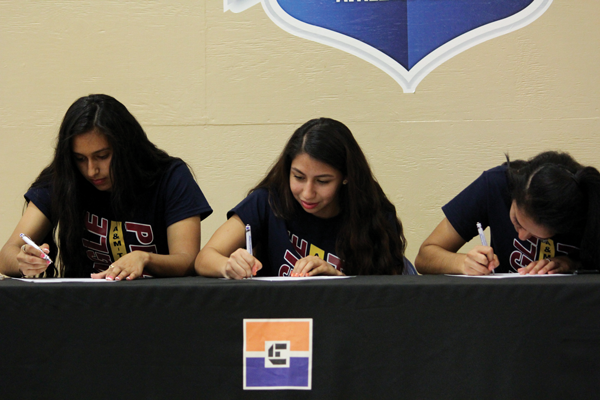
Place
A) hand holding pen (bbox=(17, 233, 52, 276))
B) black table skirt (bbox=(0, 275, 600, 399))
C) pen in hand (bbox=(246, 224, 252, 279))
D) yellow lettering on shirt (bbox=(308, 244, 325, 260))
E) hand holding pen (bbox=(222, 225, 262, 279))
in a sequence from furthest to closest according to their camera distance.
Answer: yellow lettering on shirt (bbox=(308, 244, 325, 260))
pen in hand (bbox=(246, 224, 252, 279))
hand holding pen (bbox=(17, 233, 52, 276))
hand holding pen (bbox=(222, 225, 262, 279))
black table skirt (bbox=(0, 275, 600, 399))

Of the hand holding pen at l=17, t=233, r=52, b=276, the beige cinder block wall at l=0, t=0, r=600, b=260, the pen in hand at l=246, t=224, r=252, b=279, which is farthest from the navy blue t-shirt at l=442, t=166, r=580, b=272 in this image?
the hand holding pen at l=17, t=233, r=52, b=276

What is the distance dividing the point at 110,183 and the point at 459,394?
122 centimetres

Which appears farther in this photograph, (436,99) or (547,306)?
(436,99)

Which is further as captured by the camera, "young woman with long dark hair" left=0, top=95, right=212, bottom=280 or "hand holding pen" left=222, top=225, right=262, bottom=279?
"young woman with long dark hair" left=0, top=95, right=212, bottom=280

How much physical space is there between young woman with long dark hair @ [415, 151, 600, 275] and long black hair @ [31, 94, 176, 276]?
99 centimetres

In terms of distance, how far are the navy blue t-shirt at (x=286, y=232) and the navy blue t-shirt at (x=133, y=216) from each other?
16 centimetres

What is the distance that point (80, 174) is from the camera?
183 centimetres

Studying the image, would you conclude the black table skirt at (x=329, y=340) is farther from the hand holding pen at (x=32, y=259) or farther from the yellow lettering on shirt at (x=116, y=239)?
the yellow lettering on shirt at (x=116, y=239)

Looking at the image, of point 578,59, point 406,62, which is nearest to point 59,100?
point 406,62

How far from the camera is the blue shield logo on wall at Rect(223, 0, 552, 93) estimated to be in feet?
8.63

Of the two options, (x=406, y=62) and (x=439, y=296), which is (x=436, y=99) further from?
(x=439, y=296)

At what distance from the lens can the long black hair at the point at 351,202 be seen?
1.78 meters

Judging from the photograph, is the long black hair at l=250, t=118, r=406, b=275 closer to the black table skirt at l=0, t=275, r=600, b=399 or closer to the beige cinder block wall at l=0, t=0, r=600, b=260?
the black table skirt at l=0, t=275, r=600, b=399

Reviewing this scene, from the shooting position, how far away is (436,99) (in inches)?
105
